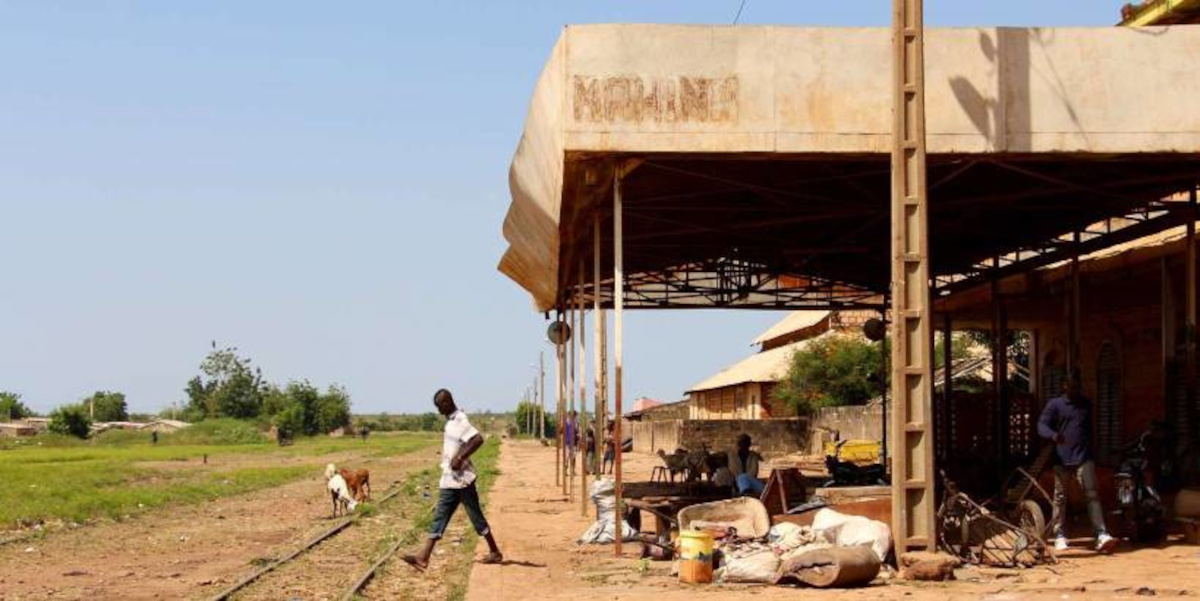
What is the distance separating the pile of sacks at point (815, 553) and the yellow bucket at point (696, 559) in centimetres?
19

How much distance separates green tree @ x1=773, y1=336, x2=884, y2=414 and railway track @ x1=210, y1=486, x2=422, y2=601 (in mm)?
29408

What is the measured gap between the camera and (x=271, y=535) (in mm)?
22359

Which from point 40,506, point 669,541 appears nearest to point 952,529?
point 669,541

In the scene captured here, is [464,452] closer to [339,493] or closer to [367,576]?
[367,576]

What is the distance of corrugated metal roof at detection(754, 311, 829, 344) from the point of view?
6153 centimetres

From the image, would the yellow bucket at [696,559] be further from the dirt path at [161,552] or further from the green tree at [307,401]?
the green tree at [307,401]

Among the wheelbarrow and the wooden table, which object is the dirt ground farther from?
the wooden table

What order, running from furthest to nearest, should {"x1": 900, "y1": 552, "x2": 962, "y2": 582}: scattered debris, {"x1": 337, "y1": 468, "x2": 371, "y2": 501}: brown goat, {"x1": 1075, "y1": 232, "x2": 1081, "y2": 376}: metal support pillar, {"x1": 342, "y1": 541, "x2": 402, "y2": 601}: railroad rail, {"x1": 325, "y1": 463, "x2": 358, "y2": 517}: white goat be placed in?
{"x1": 337, "y1": 468, "x2": 371, "y2": 501}: brown goat < {"x1": 325, "y1": 463, "x2": 358, "y2": 517}: white goat < {"x1": 1075, "y1": 232, "x2": 1081, "y2": 376}: metal support pillar < {"x1": 342, "y1": 541, "x2": 402, "y2": 601}: railroad rail < {"x1": 900, "y1": 552, "x2": 962, "y2": 582}: scattered debris

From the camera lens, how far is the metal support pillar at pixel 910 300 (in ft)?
45.4

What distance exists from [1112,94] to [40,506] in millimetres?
21726

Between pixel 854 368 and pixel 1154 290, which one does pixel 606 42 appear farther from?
pixel 854 368

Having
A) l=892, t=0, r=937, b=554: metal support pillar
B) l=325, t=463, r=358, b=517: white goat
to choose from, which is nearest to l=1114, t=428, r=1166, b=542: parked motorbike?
l=892, t=0, r=937, b=554: metal support pillar

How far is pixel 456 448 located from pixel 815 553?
382 centimetres

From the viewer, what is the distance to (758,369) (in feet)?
198
